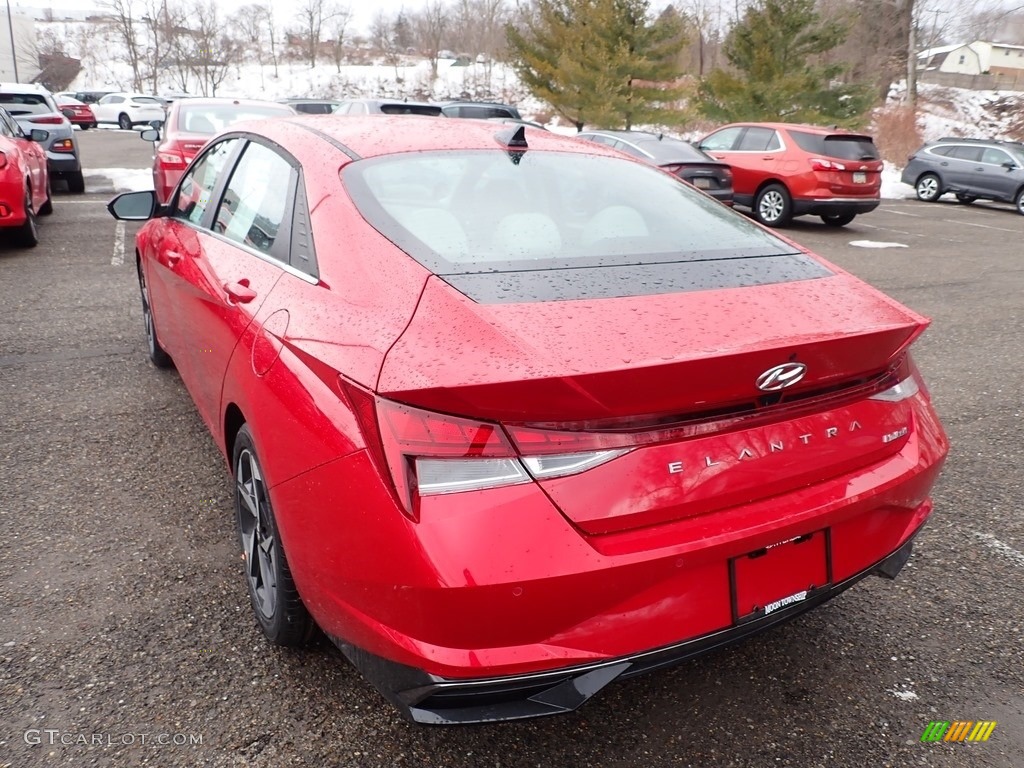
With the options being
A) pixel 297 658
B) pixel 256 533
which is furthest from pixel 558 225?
pixel 297 658

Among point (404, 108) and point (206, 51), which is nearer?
point (404, 108)

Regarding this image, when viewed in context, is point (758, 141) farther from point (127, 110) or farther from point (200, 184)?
point (127, 110)

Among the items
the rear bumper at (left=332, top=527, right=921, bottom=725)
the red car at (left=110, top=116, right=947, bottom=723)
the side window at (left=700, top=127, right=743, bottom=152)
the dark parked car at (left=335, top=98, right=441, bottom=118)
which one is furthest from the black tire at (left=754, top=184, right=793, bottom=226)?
the rear bumper at (left=332, top=527, right=921, bottom=725)

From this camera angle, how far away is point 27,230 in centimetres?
817

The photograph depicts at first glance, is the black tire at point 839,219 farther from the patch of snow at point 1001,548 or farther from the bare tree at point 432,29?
the bare tree at point 432,29

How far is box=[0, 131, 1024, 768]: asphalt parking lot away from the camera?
2.05 m

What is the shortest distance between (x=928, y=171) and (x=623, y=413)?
2061cm

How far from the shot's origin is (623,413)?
1.64 meters

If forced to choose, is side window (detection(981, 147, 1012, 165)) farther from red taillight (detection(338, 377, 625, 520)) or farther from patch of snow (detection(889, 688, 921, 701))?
red taillight (detection(338, 377, 625, 520))

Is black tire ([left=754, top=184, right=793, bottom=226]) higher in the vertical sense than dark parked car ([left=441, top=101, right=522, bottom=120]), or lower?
lower

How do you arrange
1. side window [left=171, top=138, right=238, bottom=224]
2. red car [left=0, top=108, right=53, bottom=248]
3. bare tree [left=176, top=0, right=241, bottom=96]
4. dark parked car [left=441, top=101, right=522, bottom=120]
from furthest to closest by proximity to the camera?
bare tree [left=176, top=0, right=241, bottom=96] → dark parked car [left=441, top=101, right=522, bottom=120] → red car [left=0, top=108, right=53, bottom=248] → side window [left=171, top=138, right=238, bottom=224]

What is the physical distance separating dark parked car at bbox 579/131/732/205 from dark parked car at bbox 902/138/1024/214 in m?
9.07

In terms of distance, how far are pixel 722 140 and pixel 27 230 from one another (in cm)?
1097

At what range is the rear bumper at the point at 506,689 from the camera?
1.64 meters
